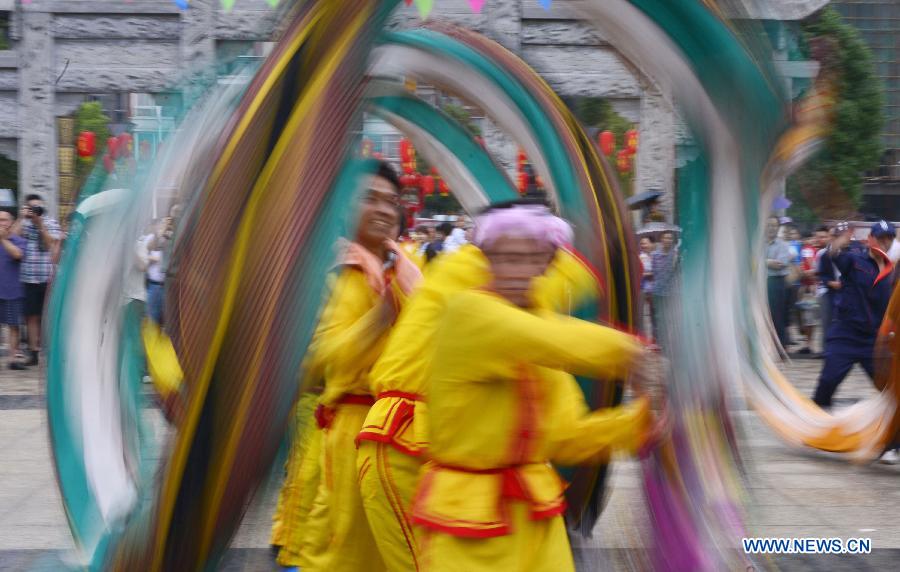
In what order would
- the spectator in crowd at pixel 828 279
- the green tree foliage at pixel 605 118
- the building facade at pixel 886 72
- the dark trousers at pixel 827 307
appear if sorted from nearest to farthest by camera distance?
the spectator in crowd at pixel 828 279 → the dark trousers at pixel 827 307 → the green tree foliage at pixel 605 118 → the building facade at pixel 886 72

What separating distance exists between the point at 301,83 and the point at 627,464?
14.7ft

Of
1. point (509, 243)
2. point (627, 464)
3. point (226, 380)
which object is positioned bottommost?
point (627, 464)

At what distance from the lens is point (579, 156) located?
507 cm

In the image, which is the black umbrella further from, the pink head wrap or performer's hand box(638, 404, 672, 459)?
performer's hand box(638, 404, 672, 459)

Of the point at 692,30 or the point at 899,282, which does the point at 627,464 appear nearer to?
the point at 899,282

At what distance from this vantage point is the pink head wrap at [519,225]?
2.88 m

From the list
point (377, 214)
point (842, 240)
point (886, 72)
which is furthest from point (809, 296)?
point (886, 72)

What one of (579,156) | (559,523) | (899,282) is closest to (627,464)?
(899,282)

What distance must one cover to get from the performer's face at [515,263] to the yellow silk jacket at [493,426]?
5 centimetres

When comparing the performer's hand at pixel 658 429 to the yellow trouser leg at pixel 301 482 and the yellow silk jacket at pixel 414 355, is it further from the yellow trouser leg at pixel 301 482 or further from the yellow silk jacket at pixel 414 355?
the yellow trouser leg at pixel 301 482

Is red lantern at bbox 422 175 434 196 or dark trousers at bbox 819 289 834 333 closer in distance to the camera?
dark trousers at bbox 819 289 834 333

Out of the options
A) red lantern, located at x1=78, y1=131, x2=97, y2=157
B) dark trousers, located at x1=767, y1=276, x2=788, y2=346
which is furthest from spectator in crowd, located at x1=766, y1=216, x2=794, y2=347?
red lantern, located at x1=78, y1=131, x2=97, y2=157

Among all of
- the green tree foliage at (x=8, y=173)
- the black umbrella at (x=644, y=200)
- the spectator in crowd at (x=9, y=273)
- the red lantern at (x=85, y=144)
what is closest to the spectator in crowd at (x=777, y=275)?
the black umbrella at (x=644, y=200)

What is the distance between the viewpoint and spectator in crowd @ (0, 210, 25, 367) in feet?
37.7
